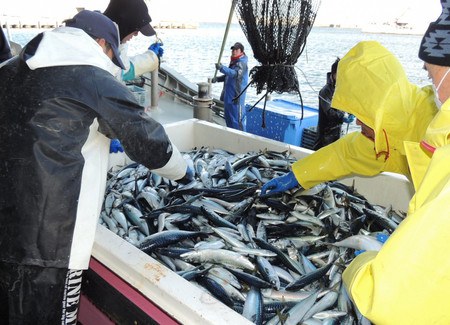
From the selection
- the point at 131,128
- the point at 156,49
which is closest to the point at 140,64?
the point at 156,49

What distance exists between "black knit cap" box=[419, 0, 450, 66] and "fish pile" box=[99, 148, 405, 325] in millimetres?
1338

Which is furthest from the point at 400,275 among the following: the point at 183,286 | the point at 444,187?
the point at 183,286

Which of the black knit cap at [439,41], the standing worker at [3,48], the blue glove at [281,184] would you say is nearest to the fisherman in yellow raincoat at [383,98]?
the black knit cap at [439,41]

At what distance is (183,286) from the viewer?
1.80m

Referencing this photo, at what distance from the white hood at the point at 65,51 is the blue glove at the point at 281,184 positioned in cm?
185

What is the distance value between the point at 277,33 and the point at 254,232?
159cm

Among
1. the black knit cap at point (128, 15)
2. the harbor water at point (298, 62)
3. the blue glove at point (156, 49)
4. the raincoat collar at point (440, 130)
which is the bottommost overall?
the harbor water at point (298, 62)

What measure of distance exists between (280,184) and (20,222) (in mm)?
2031

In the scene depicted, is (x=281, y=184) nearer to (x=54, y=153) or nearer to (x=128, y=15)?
(x=54, y=153)

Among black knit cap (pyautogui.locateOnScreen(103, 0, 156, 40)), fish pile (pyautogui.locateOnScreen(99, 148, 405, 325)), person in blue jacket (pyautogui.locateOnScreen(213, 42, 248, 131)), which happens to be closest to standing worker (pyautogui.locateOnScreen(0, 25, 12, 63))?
black knit cap (pyautogui.locateOnScreen(103, 0, 156, 40))

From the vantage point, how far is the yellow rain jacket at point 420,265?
89 cm

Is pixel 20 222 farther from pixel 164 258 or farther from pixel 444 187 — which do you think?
pixel 444 187

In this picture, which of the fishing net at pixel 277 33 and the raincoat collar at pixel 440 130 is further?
the fishing net at pixel 277 33

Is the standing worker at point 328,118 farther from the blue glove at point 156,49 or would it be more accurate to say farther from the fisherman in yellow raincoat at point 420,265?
the fisherman in yellow raincoat at point 420,265
